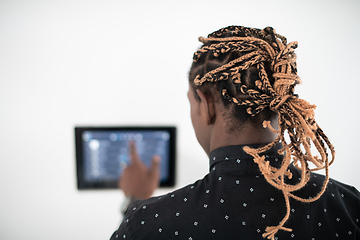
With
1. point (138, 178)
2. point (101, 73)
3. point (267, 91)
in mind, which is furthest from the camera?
point (101, 73)

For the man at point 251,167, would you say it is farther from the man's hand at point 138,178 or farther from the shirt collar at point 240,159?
the man's hand at point 138,178

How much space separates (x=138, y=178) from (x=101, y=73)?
28.1 inches

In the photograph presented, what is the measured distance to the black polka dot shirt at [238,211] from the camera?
0.58 m

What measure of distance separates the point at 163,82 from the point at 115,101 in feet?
1.11

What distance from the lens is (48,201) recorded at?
156 centimetres

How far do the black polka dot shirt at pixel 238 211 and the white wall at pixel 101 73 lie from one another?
924 mm

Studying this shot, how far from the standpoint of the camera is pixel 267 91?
0.58 metres

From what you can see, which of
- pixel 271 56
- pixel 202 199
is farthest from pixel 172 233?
pixel 271 56

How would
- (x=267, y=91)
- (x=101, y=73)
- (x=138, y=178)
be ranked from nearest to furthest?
(x=267, y=91)
(x=138, y=178)
(x=101, y=73)

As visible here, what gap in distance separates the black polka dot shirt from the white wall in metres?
0.92

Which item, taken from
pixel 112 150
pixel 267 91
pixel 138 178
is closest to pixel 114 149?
→ pixel 112 150

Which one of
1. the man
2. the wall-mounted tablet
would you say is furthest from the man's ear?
the wall-mounted tablet

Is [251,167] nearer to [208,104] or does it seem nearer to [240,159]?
[240,159]

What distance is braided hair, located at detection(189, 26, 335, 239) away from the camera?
21.9 inches
